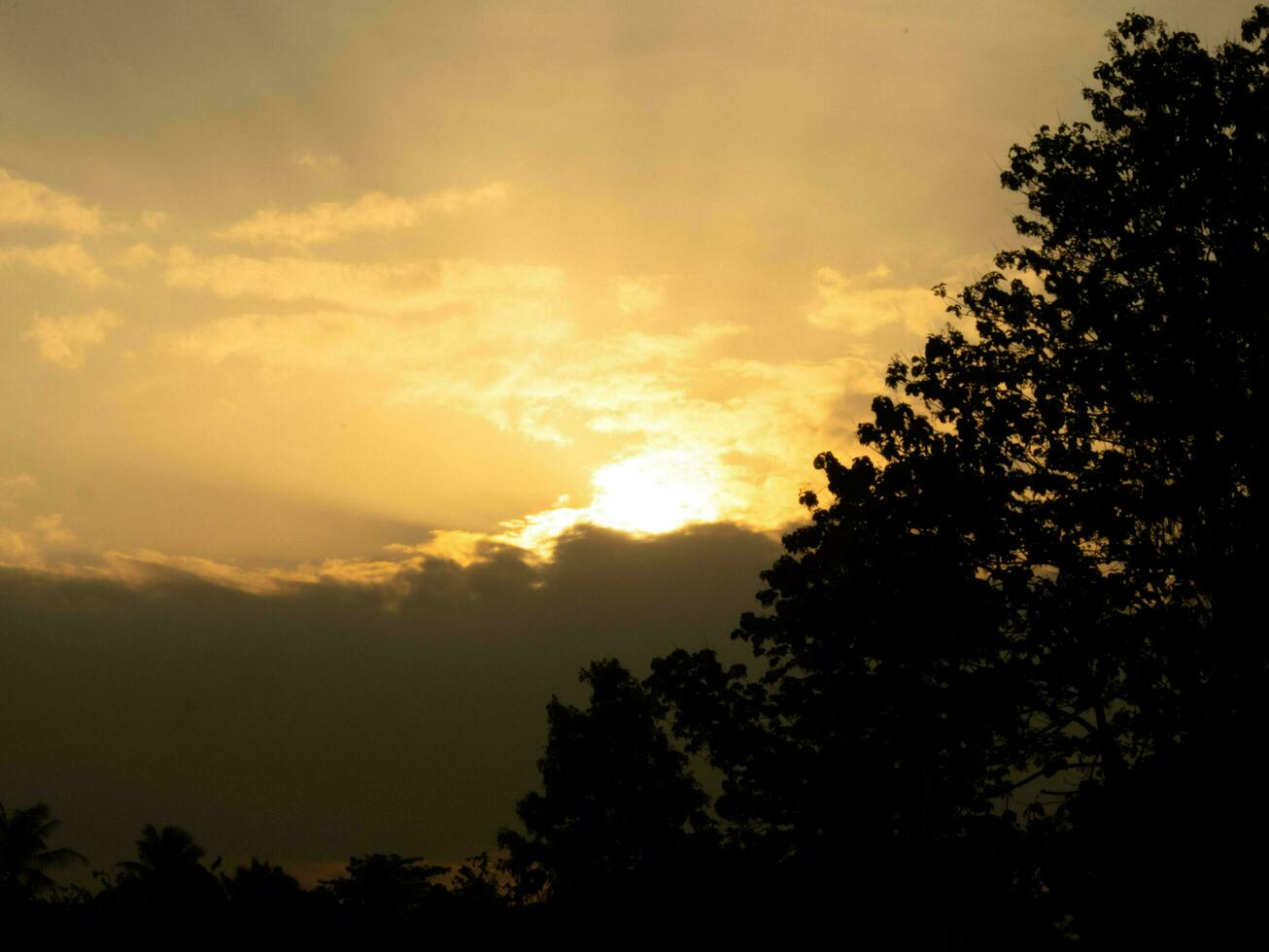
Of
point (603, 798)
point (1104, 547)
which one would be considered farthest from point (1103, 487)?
point (603, 798)

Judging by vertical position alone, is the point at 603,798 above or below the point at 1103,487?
below

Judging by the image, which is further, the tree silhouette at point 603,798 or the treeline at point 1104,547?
the tree silhouette at point 603,798

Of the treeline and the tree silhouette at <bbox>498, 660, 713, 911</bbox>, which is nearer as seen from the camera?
the treeline

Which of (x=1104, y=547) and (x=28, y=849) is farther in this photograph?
(x=28, y=849)

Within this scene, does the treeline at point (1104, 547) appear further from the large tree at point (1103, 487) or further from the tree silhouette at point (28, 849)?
the tree silhouette at point (28, 849)

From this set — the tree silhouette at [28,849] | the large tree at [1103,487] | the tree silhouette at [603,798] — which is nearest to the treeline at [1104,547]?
the large tree at [1103,487]

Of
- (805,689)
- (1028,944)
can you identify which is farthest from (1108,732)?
(805,689)

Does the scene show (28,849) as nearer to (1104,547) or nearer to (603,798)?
(603,798)

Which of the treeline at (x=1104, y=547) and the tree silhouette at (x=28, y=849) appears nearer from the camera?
the treeline at (x=1104, y=547)

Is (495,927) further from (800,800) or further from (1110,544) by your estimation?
(1110,544)

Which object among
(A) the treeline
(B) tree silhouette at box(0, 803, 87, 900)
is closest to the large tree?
(A) the treeline

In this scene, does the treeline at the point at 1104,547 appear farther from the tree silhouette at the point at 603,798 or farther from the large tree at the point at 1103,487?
the tree silhouette at the point at 603,798

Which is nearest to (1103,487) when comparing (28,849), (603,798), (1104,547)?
(1104,547)

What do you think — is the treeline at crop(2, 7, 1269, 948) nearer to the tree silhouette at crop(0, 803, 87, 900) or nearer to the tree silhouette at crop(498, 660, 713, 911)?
the tree silhouette at crop(498, 660, 713, 911)
